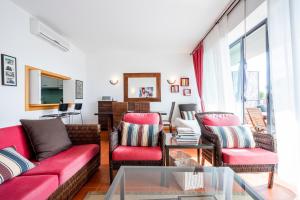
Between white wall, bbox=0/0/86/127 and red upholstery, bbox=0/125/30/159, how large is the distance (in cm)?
111

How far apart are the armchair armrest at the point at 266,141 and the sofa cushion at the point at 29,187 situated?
2.35 meters

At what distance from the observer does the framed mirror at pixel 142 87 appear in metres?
6.14

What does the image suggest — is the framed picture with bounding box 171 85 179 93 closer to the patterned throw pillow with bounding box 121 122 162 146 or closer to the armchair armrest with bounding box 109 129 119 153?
the patterned throw pillow with bounding box 121 122 162 146

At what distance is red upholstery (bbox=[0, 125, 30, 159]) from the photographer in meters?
1.80

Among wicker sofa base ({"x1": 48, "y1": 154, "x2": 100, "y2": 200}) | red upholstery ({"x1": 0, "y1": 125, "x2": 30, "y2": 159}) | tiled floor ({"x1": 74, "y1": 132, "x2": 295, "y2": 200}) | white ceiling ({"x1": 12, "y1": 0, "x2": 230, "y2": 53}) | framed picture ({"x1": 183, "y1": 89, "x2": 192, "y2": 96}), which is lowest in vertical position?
tiled floor ({"x1": 74, "y1": 132, "x2": 295, "y2": 200})

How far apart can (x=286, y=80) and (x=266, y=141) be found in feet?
2.52

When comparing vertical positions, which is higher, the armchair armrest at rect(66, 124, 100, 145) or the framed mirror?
the framed mirror

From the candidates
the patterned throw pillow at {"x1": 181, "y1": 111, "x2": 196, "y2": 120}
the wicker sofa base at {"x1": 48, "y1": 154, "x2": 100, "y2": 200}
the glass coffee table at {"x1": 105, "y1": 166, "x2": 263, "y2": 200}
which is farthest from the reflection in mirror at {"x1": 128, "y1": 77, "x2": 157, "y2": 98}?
the glass coffee table at {"x1": 105, "y1": 166, "x2": 263, "y2": 200}

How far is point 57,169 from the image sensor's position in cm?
167

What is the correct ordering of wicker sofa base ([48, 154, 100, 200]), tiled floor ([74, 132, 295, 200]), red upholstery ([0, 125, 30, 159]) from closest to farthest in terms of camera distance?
wicker sofa base ([48, 154, 100, 200]) → red upholstery ([0, 125, 30, 159]) → tiled floor ([74, 132, 295, 200])

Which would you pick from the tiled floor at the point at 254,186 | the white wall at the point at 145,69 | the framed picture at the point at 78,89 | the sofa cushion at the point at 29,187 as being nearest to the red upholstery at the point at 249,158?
the tiled floor at the point at 254,186

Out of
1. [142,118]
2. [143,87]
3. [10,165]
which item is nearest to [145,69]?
[143,87]

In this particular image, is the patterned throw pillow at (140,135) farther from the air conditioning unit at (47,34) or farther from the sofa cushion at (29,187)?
the air conditioning unit at (47,34)

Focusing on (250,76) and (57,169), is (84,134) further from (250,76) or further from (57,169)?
(250,76)
